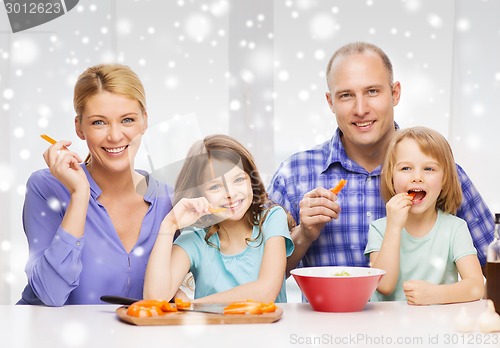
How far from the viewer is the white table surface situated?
0.97 m

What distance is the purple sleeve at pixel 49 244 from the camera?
1.32 m

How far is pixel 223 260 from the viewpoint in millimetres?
1465

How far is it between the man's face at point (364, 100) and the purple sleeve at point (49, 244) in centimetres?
76

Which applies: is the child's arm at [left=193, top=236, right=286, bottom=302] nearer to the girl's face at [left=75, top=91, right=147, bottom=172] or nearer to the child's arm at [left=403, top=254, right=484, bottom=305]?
the child's arm at [left=403, top=254, right=484, bottom=305]

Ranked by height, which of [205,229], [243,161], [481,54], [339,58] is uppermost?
[481,54]

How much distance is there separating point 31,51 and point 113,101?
131 centimetres

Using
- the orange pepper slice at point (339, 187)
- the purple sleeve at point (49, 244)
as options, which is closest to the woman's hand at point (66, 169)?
the purple sleeve at point (49, 244)

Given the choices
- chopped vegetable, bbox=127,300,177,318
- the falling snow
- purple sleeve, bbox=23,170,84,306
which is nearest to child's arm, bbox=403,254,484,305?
chopped vegetable, bbox=127,300,177,318

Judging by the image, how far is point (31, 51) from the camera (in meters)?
2.63

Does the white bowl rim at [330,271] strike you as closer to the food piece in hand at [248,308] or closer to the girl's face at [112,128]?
the food piece in hand at [248,308]

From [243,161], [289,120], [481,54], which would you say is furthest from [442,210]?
[481,54]

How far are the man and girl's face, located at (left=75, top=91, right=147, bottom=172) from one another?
473mm

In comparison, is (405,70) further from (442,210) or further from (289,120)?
(442,210)

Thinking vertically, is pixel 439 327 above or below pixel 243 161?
below
